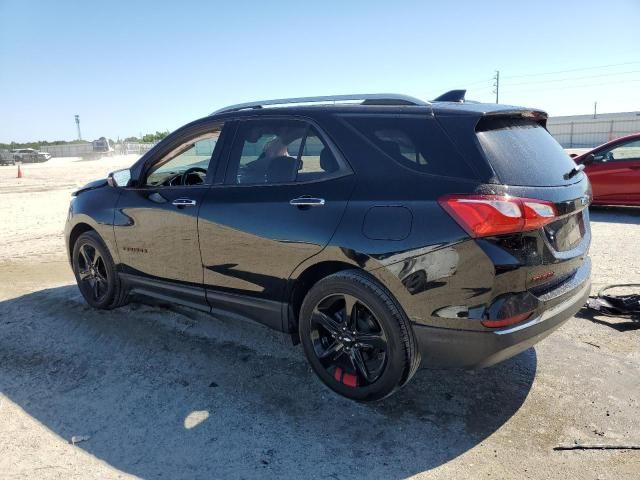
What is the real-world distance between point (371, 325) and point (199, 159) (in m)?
2.19

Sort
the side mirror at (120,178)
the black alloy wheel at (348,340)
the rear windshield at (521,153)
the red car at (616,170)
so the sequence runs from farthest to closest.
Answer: the red car at (616,170), the side mirror at (120,178), the black alloy wheel at (348,340), the rear windshield at (521,153)

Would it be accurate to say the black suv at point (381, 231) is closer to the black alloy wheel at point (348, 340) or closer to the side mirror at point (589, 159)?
the black alloy wheel at point (348, 340)

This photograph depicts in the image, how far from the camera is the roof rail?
3217 mm

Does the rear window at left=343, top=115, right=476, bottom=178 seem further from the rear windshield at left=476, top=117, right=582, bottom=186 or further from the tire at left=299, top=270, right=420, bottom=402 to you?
the tire at left=299, top=270, right=420, bottom=402

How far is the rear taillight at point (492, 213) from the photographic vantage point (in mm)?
2615

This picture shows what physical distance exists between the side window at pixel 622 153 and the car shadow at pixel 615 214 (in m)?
1.00

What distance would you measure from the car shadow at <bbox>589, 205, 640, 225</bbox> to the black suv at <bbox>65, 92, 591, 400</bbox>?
249 inches

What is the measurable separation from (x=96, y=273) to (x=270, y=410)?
2.66 meters

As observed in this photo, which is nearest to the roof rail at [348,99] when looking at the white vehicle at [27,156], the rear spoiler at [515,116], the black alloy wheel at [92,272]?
the rear spoiler at [515,116]

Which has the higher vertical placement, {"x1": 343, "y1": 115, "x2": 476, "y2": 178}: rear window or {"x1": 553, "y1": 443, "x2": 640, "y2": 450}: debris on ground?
{"x1": 343, "y1": 115, "x2": 476, "y2": 178}: rear window

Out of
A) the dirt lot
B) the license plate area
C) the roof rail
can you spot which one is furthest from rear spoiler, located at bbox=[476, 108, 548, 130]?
the dirt lot

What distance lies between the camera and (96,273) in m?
4.94

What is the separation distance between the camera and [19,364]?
3893 mm

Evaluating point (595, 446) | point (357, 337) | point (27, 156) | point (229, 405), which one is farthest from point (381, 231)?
point (27, 156)
